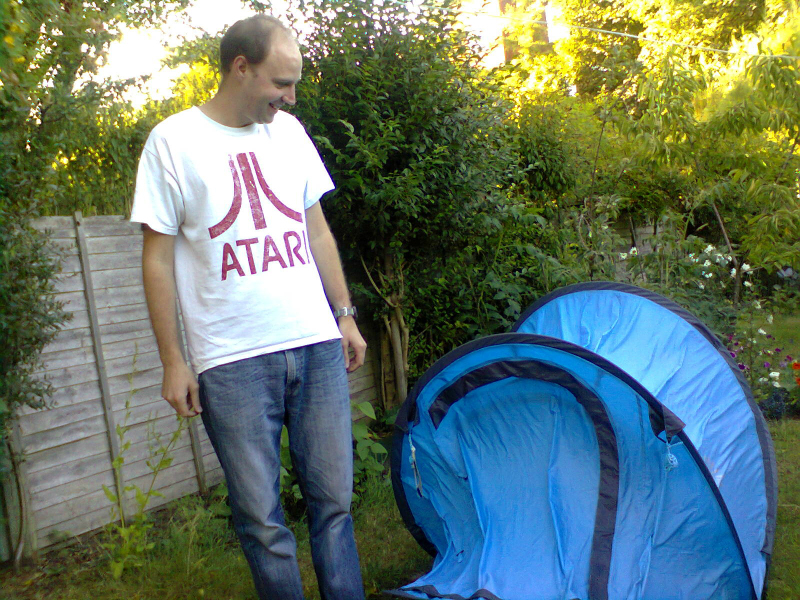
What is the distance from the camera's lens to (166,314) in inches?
67.4

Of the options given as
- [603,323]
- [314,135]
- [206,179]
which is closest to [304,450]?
[206,179]

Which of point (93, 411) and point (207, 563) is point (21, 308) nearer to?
point (93, 411)

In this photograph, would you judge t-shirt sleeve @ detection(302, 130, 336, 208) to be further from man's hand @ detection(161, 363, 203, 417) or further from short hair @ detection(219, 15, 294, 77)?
man's hand @ detection(161, 363, 203, 417)

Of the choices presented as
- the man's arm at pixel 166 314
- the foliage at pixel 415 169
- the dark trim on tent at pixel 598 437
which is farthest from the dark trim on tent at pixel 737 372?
the man's arm at pixel 166 314

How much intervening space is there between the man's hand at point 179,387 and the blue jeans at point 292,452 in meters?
0.03

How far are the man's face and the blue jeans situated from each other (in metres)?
0.60

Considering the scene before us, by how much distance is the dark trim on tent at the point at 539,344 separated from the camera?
239cm

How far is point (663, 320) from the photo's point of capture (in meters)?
3.03

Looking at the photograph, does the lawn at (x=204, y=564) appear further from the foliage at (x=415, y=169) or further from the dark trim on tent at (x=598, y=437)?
the foliage at (x=415, y=169)

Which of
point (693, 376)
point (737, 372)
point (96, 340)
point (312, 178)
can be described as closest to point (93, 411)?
point (96, 340)

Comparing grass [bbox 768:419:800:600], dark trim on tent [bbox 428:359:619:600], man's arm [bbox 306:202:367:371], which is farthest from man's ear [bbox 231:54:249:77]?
grass [bbox 768:419:800:600]

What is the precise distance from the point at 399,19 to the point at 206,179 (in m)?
2.75

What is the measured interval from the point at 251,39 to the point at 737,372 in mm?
2256

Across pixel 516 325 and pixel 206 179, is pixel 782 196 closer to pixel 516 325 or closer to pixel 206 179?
pixel 516 325
